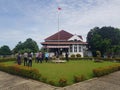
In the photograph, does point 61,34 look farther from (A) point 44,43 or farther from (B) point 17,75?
(B) point 17,75

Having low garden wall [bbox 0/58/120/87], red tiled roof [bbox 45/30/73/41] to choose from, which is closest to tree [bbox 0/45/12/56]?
red tiled roof [bbox 45/30/73/41]

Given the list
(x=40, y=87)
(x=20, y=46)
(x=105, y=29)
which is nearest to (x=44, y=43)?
(x=105, y=29)

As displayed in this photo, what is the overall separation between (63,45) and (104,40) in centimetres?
1477

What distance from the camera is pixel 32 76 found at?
1466cm

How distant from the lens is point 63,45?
4097 centimetres

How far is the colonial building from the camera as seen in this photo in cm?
3969

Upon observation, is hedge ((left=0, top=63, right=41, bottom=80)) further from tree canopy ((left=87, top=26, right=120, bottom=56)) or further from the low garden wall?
tree canopy ((left=87, top=26, right=120, bottom=56))

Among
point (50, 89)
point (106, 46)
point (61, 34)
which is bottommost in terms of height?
point (50, 89)

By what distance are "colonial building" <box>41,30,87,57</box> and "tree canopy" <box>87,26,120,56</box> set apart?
1023 centimetres

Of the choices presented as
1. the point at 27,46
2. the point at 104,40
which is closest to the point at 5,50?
the point at 27,46

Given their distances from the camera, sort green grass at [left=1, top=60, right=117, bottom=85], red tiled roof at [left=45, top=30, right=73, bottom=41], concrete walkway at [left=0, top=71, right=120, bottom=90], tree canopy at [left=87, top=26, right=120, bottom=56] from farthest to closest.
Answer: tree canopy at [left=87, top=26, right=120, bottom=56], red tiled roof at [left=45, top=30, right=73, bottom=41], green grass at [left=1, top=60, right=117, bottom=85], concrete walkway at [left=0, top=71, right=120, bottom=90]

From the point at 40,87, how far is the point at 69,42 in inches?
1178

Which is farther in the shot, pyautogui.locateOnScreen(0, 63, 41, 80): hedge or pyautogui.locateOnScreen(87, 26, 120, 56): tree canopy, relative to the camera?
pyautogui.locateOnScreen(87, 26, 120, 56): tree canopy

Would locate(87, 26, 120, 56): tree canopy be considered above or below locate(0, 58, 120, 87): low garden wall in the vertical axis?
above
